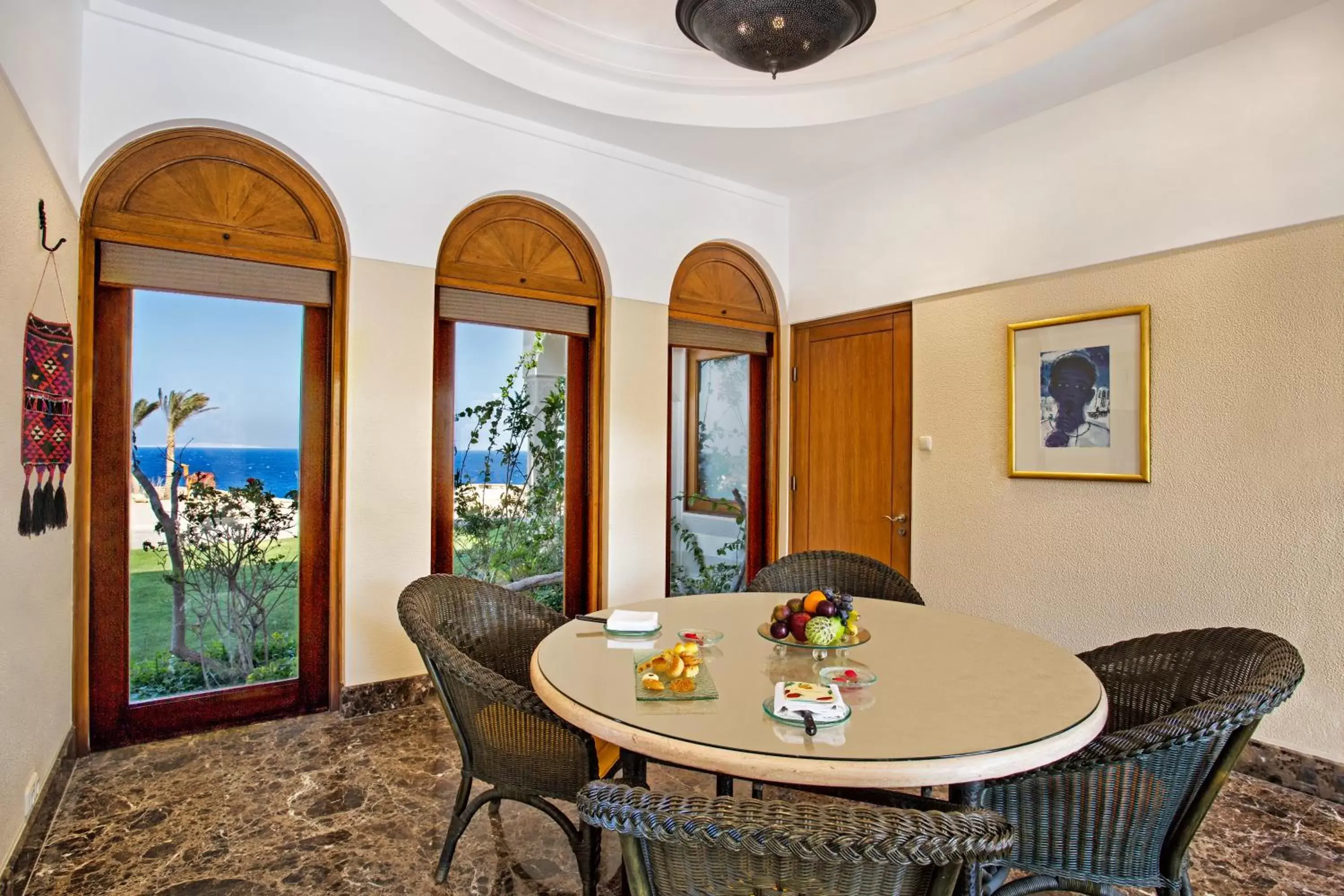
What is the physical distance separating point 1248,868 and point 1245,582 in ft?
3.72

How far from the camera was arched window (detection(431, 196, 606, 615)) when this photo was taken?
12.4ft

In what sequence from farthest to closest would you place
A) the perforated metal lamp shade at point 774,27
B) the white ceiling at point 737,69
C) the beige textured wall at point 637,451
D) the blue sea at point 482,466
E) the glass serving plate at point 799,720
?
the beige textured wall at point 637,451, the blue sea at point 482,466, the white ceiling at point 737,69, the perforated metal lamp shade at point 774,27, the glass serving plate at point 799,720

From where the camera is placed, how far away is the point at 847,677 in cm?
170

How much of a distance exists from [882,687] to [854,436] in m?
3.07

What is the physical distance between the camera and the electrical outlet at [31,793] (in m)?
2.13

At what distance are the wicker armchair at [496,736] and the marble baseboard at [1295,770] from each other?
2.57 metres

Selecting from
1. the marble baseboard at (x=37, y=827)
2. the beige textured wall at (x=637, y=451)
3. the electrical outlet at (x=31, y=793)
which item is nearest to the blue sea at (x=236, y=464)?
the marble baseboard at (x=37, y=827)

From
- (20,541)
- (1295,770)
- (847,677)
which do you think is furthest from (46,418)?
(1295,770)

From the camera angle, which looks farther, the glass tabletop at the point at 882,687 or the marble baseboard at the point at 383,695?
the marble baseboard at the point at 383,695

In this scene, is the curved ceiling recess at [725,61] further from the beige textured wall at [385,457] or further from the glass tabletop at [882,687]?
the glass tabletop at [882,687]

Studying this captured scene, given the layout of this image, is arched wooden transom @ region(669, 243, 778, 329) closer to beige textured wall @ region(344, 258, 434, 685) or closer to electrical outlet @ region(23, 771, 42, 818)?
beige textured wall @ region(344, 258, 434, 685)

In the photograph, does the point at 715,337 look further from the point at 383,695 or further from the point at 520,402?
the point at 383,695

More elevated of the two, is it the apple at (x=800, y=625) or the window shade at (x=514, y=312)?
the window shade at (x=514, y=312)

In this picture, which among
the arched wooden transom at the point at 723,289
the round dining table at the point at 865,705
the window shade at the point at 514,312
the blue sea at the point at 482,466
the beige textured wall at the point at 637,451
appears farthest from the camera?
the arched wooden transom at the point at 723,289
